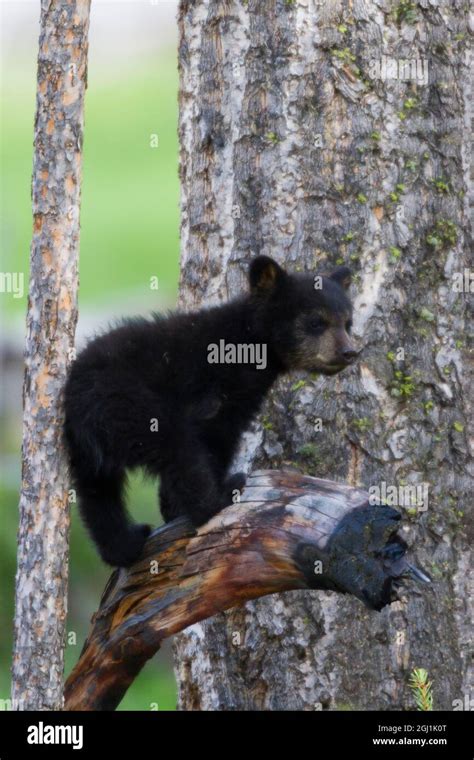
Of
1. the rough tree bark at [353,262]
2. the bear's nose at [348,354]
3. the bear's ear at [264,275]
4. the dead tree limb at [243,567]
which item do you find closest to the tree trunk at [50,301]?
the dead tree limb at [243,567]

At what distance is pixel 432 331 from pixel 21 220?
46.1 ft

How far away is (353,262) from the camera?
5.84 meters

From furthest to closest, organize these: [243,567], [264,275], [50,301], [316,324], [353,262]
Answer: [353,262]
[316,324]
[264,275]
[50,301]
[243,567]

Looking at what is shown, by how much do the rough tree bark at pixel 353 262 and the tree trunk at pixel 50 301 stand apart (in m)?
1.20

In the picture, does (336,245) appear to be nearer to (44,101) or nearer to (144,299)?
(44,101)

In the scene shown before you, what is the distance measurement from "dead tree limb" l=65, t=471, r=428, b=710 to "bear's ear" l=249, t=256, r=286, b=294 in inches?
45.6

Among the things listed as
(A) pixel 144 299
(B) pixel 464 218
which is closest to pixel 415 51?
(B) pixel 464 218

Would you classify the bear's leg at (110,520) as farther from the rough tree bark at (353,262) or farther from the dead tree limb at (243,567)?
the rough tree bark at (353,262)

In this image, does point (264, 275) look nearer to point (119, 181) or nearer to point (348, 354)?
point (348, 354)

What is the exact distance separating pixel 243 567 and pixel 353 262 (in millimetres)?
1975

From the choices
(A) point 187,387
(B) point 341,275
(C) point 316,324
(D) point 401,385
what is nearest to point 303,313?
(C) point 316,324

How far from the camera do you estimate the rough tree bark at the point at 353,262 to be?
5.62 meters
